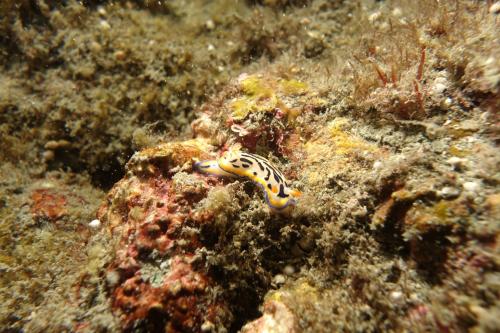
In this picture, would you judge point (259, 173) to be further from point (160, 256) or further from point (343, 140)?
point (160, 256)

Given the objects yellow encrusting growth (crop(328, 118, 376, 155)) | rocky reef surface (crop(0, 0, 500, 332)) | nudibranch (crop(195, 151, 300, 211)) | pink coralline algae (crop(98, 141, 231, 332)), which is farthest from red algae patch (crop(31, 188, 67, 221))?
yellow encrusting growth (crop(328, 118, 376, 155))

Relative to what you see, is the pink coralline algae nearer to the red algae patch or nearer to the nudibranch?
the nudibranch

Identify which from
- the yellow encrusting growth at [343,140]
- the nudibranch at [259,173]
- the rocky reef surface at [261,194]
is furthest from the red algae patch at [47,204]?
the yellow encrusting growth at [343,140]

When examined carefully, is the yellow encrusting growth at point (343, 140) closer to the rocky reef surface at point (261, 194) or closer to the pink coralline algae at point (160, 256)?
the rocky reef surface at point (261, 194)

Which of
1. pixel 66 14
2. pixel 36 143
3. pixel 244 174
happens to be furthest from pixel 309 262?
pixel 66 14

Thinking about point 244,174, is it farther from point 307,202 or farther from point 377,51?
point 377,51

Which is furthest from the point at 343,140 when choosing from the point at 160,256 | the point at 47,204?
the point at 47,204
